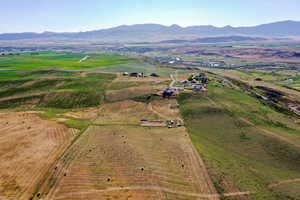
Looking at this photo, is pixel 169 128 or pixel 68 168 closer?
pixel 68 168

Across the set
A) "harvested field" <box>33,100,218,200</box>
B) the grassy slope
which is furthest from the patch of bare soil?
the grassy slope

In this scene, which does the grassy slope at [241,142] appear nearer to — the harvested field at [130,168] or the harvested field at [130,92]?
the harvested field at [130,168]

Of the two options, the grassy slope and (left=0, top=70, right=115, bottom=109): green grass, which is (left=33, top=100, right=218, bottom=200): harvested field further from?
(left=0, top=70, right=115, bottom=109): green grass

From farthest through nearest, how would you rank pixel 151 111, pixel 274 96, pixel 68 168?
pixel 274 96 < pixel 151 111 < pixel 68 168

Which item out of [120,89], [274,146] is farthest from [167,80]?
[274,146]

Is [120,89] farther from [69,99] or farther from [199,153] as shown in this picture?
[199,153]

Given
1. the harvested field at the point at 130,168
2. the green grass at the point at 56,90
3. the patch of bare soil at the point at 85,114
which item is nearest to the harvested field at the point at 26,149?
the harvested field at the point at 130,168

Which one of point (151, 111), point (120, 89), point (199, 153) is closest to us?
point (199, 153)
